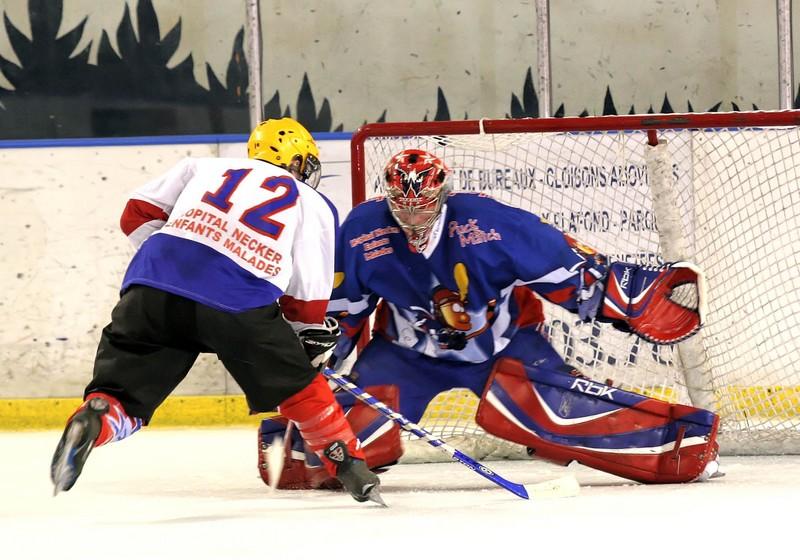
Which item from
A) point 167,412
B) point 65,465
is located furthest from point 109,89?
point 65,465

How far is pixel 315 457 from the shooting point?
336cm

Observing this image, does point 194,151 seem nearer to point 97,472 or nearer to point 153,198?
point 97,472

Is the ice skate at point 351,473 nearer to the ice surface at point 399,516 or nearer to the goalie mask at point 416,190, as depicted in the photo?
the ice surface at point 399,516

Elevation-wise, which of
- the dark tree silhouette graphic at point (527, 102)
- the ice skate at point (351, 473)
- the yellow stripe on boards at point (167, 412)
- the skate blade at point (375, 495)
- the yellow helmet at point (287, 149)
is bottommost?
the yellow stripe on boards at point (167, 412)

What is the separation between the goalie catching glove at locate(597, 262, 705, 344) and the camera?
3.34 meters

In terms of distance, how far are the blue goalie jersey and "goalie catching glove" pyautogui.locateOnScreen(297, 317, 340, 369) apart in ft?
1.42

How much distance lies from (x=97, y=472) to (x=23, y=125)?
6.91 feet

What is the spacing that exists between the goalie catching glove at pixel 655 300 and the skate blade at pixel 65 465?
4.66 ft

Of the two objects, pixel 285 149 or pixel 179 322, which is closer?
pixel 179 322

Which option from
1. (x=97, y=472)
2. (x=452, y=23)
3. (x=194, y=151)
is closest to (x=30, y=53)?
(x=194, y=151)

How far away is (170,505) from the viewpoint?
3.04 metres

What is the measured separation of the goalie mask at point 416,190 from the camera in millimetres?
3285

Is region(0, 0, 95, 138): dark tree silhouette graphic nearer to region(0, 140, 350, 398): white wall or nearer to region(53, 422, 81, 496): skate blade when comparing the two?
region(0, 140, 350, 398): white wall

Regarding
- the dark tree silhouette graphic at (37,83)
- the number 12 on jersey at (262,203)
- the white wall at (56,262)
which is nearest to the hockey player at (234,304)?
the number 12 on jersey at (262,203)
